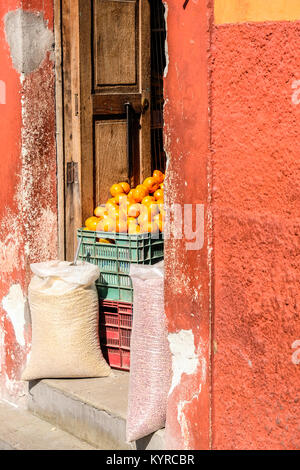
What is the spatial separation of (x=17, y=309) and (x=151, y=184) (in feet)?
4.10

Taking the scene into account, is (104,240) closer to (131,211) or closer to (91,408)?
(131,211)

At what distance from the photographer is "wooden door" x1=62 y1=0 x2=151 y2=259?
5.52m

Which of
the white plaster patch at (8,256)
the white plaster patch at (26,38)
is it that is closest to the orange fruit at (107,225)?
the white plaster patch at (8,256)

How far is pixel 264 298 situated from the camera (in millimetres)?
3580

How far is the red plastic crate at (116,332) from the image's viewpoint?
532 cm

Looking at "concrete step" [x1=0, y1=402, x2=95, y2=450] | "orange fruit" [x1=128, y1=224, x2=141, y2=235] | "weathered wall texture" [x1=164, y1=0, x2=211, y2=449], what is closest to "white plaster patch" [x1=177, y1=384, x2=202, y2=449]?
"weathered wall texture" [x1=164, y1=0, x2=211, y2=449]

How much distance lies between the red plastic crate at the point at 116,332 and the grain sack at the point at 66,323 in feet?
0.45

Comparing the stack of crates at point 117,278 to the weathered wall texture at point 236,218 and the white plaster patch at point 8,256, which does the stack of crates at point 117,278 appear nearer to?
the white plaster patch at point 8,256

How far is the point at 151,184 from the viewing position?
5.67m

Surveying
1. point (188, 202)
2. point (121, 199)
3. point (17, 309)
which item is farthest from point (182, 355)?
point (17, 309)

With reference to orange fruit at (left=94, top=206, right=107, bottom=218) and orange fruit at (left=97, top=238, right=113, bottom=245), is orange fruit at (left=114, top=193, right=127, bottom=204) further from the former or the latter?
orange fruit at (left=97, top=238, right=113, bottom=245)

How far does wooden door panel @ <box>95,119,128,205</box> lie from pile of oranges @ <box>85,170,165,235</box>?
0.11 metres
